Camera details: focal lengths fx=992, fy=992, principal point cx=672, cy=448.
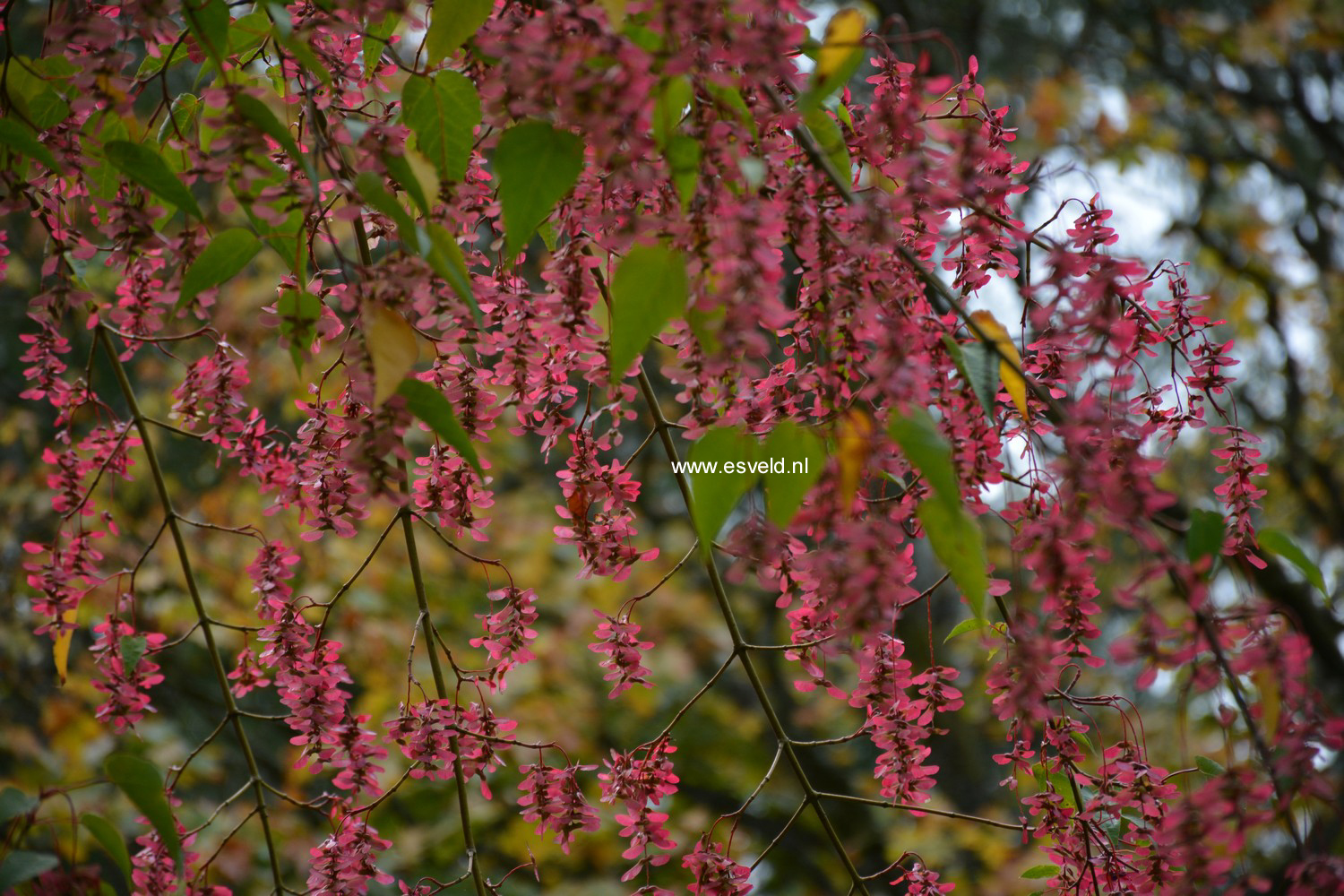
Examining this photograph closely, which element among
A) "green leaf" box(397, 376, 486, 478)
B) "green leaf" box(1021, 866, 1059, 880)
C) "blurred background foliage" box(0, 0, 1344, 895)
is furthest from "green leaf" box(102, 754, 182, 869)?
"blurred background foliage" box(0, 0, 1344, 895)

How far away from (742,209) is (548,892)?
3.11m

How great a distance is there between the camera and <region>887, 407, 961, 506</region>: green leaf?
0.42 metres

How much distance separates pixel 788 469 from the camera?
44 cm

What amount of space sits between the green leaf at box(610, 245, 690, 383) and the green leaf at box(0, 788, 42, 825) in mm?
443

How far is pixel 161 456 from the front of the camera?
2.49 meters

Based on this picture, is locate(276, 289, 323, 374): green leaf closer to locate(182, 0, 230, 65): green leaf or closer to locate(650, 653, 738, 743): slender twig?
locate(182, 0, 230, 65): green leaf

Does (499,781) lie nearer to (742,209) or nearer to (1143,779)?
(1143,779)

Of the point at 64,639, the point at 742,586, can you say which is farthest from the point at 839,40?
the point at 742,586

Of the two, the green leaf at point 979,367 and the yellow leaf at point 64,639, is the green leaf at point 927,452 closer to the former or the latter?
the green leaf at point 979,367

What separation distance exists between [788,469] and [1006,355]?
0.14 m

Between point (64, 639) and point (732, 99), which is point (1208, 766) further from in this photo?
point (64, 639)

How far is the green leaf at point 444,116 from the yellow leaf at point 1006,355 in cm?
31

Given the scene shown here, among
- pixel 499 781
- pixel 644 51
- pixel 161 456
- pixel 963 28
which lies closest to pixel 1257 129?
pixel 963 28

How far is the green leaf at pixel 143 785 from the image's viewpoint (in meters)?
0.57
